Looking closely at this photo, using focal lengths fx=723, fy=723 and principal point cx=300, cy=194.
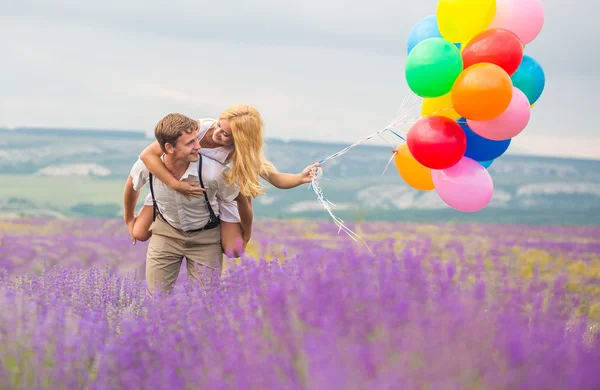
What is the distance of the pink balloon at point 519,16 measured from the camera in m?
3.91

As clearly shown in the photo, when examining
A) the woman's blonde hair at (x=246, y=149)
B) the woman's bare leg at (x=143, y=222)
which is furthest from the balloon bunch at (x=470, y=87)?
the woman's bare leg at (x=143, y=222)

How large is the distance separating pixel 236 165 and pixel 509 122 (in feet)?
4.64

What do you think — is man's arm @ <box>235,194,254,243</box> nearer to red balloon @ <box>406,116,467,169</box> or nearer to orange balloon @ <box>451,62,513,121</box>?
red balloon @ <box>406,116,467,169</box>

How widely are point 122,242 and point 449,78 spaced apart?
16.0 feet

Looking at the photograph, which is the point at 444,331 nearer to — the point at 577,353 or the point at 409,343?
the point at 409,343

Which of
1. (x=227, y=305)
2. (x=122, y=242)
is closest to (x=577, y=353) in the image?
(x=227, y=305)

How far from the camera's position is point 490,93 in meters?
3.52

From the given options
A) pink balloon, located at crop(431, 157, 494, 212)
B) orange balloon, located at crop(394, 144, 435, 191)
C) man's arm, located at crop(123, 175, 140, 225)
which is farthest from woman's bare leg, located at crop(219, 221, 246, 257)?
pink balloon, located at crop(431, 157, 494, 212)

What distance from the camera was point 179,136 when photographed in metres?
3.58

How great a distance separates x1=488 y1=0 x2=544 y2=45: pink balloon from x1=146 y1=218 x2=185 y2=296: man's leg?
2.09 m

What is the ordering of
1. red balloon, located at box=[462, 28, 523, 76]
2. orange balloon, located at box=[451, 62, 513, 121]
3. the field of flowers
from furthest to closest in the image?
red balloon, located at box=[462, 28, 523, 76] < orange balloon, located at box=[451, 62, 513, 121] < the field of flowers

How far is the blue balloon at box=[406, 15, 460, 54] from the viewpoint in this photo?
A: 13.5ft

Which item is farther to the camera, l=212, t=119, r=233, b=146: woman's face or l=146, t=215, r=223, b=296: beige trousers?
l=146, t=215, r=223, b=296: beige trousers

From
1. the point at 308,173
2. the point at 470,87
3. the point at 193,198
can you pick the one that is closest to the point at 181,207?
the point at 193,198
